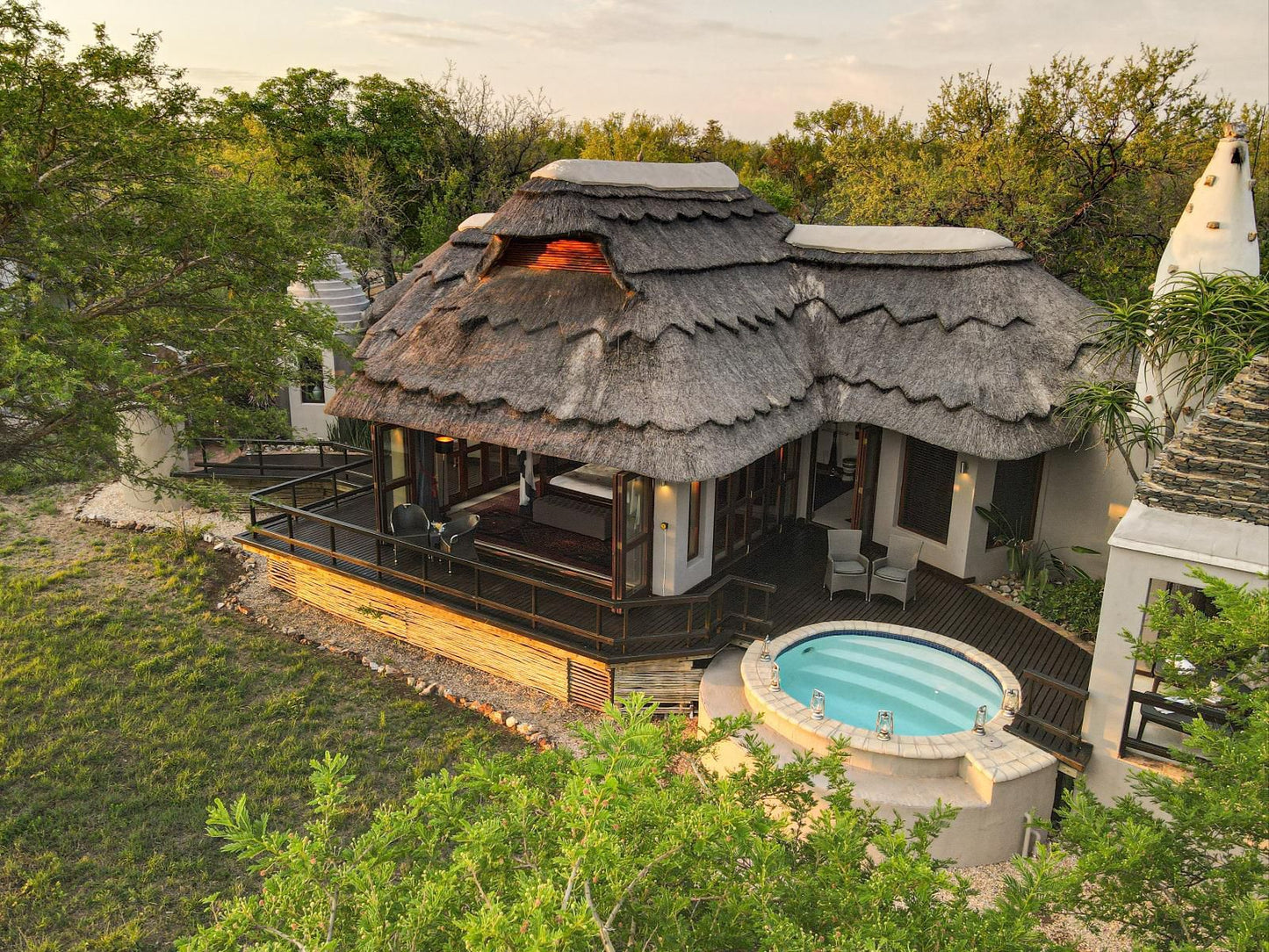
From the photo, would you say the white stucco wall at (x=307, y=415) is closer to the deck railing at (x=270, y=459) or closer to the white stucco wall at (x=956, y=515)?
the deck railing at (x=270, y=459)

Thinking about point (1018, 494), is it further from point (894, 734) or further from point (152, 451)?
point (152, 451)

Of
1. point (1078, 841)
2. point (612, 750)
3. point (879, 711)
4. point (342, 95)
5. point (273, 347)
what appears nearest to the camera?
point (612, 750)

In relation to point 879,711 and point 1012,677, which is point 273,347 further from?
point 1012,677

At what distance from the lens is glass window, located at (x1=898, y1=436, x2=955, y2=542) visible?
12.8 metres

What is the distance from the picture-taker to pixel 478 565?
36.4 ft

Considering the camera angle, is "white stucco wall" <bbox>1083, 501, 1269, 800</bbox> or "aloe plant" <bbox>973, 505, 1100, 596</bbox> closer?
"white stucco wall" <bbox>1083, 501, 1269, 800</bbox>

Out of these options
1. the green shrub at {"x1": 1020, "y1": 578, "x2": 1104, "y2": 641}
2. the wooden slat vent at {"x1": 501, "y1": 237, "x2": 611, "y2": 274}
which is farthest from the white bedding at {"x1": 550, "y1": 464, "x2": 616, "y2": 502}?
the green shrub at {"x1": 1020, "y1": 578, "x2": 1104, "y2": 641}

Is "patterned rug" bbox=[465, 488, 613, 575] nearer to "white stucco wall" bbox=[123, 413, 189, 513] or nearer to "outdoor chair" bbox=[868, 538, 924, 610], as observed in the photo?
"outdoor chair" bbox=[868, 538, 924, 610]

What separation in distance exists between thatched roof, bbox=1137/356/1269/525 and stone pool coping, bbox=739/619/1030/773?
2.82m

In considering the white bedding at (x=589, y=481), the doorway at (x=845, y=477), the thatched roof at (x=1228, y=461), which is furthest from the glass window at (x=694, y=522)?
the thatched roof at (x=1228, y=461)

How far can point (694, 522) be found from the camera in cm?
1162

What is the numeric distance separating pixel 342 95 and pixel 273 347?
92.0 feet

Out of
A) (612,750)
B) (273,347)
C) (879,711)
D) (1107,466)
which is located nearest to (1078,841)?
(612,750)

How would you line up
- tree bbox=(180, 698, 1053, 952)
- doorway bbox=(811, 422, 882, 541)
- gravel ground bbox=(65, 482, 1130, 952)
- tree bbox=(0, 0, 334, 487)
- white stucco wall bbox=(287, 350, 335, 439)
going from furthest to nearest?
white stucco wall bbox=(287, 350, 335, 439)
doorway bbox=(811, 422, 882, 541)
tree bbox=(0, 0, 334, 487)
gravel ground bbox=(65, 482, 1130, 952)
tree bbox=(180, 698, 1053, 952)
